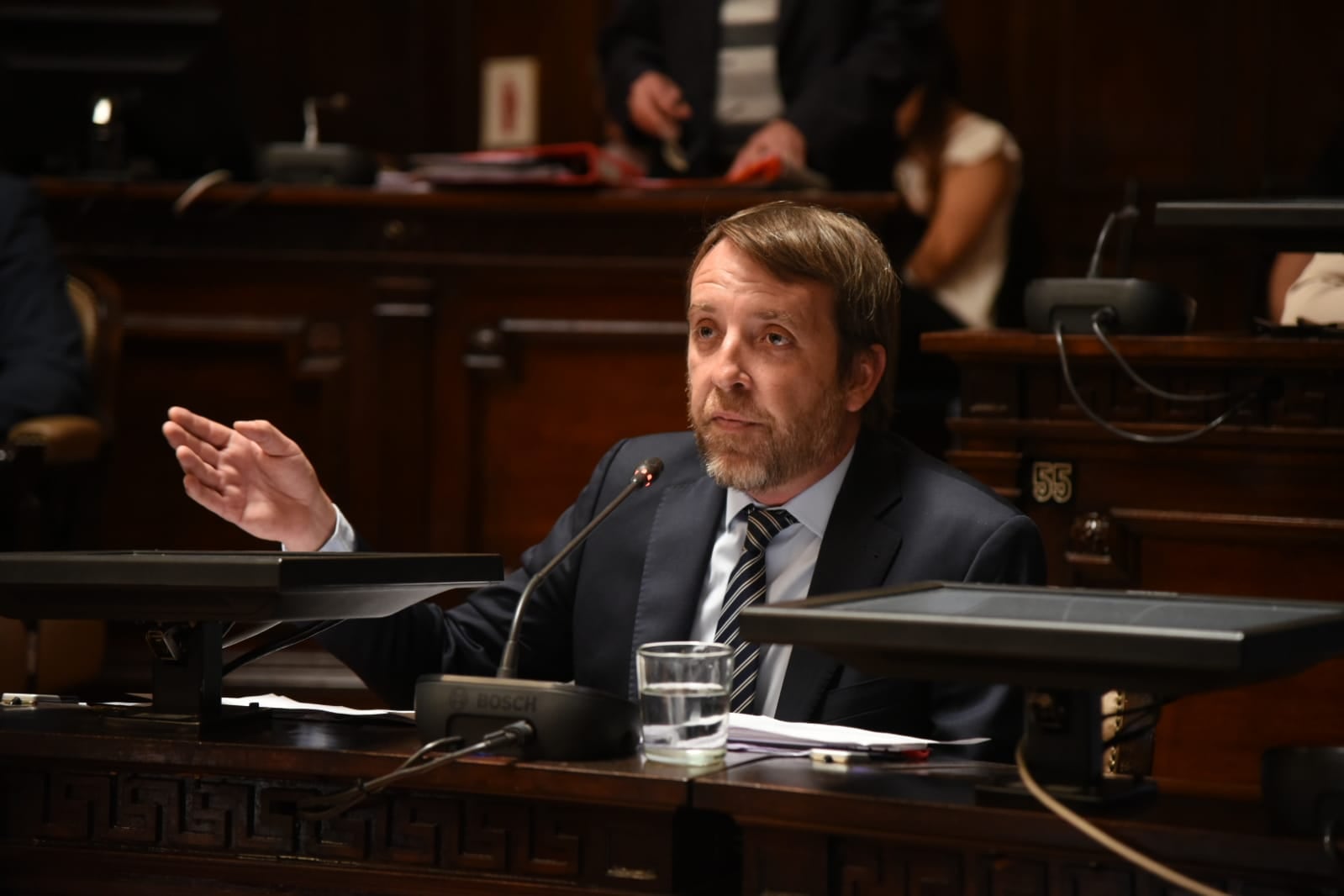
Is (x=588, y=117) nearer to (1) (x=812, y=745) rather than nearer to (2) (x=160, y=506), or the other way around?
(2) (x=160, y=506)

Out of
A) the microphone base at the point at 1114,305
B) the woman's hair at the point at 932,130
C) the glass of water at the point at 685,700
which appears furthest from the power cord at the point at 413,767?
the woman's hair at the point at 932,130

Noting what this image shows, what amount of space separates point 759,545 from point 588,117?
13.0 feet

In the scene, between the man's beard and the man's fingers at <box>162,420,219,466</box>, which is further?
the man's beard

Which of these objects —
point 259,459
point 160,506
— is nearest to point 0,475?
point 160,506

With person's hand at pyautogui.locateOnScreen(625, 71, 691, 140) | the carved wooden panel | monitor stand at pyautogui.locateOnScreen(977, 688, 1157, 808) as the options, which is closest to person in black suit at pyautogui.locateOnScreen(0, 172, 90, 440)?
person's hand at pyautogui.locateOnScreen(625, 71, 691, 140)

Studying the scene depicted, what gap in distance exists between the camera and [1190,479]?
2658 mm

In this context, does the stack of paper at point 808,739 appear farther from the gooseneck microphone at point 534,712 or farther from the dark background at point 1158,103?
the dark background at point 1158,103

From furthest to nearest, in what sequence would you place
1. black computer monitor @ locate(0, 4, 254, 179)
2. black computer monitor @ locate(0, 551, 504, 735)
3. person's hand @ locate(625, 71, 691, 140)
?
person's hand @ locate(625, 71, 691, 140)
black computer monitor @ locate(0, 4, 254, 179)
black computer monitor @ locate(0, 551, 504, 735)

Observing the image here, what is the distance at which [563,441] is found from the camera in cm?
368

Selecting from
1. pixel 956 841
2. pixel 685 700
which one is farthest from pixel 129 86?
pixel 956 841

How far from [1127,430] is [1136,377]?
0.15 m

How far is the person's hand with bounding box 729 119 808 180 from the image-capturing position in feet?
12.9

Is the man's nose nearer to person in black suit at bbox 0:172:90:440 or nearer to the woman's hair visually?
person in black suit at bbox 0:172:90:440

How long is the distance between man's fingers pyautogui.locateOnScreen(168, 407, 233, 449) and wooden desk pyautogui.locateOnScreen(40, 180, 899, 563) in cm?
178
